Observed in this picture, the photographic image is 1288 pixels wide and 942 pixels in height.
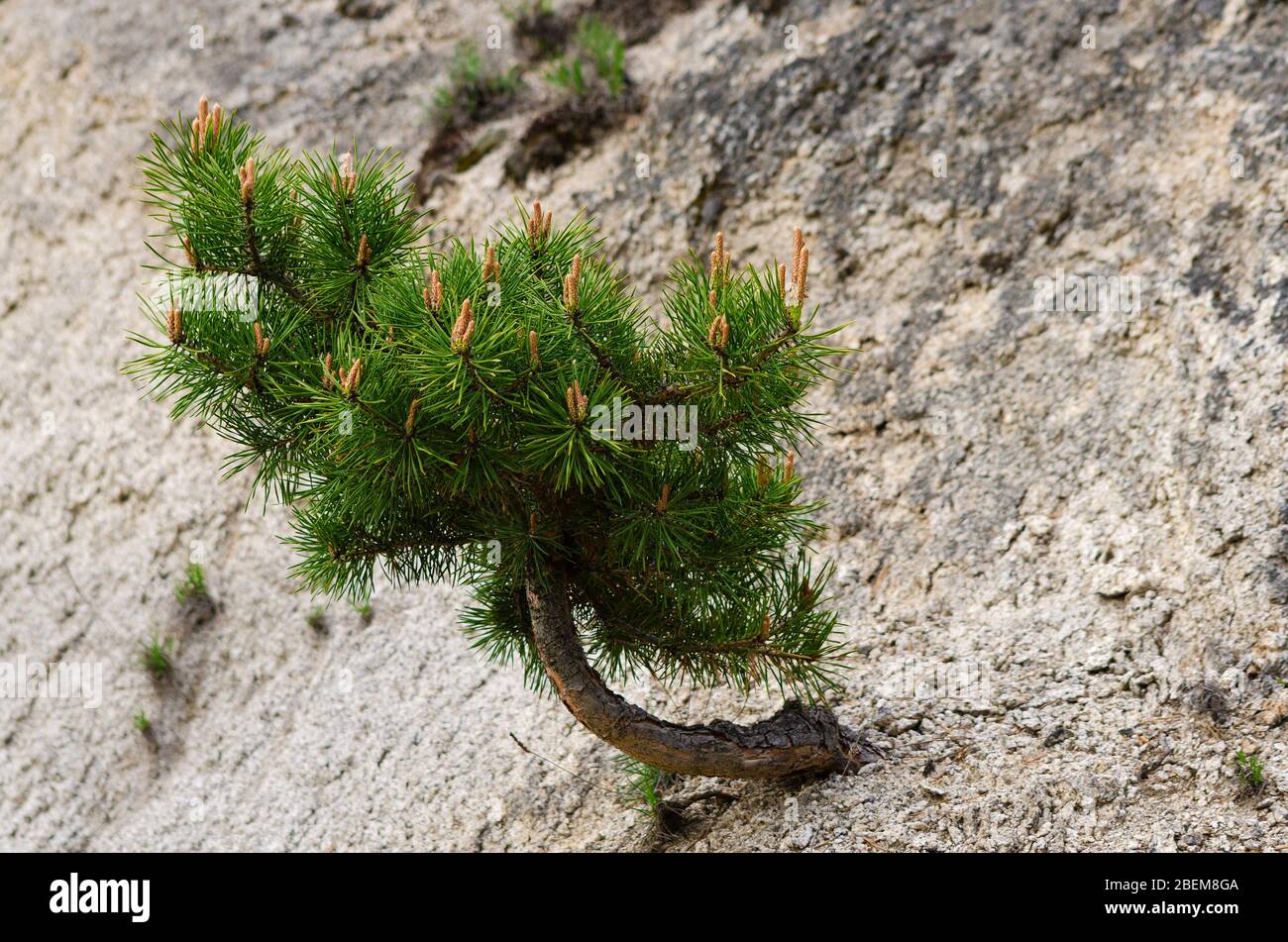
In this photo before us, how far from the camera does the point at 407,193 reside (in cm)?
325

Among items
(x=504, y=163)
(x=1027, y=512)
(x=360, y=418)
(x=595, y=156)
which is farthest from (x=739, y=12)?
(x=360, y=418)

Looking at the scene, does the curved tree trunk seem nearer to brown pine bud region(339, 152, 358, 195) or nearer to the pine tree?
the pine tree

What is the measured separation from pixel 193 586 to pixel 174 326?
341 centimetres

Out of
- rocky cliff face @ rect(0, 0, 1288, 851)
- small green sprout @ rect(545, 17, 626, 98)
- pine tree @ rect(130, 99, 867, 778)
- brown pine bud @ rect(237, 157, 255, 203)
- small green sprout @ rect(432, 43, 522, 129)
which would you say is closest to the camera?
pine tree @ rect(130, 99, 867, 778)

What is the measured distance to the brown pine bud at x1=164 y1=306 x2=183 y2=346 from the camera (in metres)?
2.70

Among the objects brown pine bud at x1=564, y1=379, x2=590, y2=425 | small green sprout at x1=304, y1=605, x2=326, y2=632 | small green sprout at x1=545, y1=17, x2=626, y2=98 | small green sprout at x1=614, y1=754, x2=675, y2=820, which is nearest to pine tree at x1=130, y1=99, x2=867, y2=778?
brown pine bud at x1=564, y1=379, x2=590, y2=425

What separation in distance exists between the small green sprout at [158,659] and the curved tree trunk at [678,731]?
3.09 meters

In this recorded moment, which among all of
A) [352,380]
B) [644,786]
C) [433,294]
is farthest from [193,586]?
[433,294]

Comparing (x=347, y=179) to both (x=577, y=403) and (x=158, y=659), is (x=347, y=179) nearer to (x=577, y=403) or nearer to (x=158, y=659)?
(x=577, y=403)

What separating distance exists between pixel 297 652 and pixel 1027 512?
3.50 m

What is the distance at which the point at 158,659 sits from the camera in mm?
5535

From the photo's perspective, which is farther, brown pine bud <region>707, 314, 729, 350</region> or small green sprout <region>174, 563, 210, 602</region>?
small green sprout <region>174, 563, 210, 602</region>

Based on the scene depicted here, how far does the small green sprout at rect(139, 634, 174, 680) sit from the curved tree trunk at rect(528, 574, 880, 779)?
10.1 ft

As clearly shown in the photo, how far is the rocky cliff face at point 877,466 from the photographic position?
3648 mm
